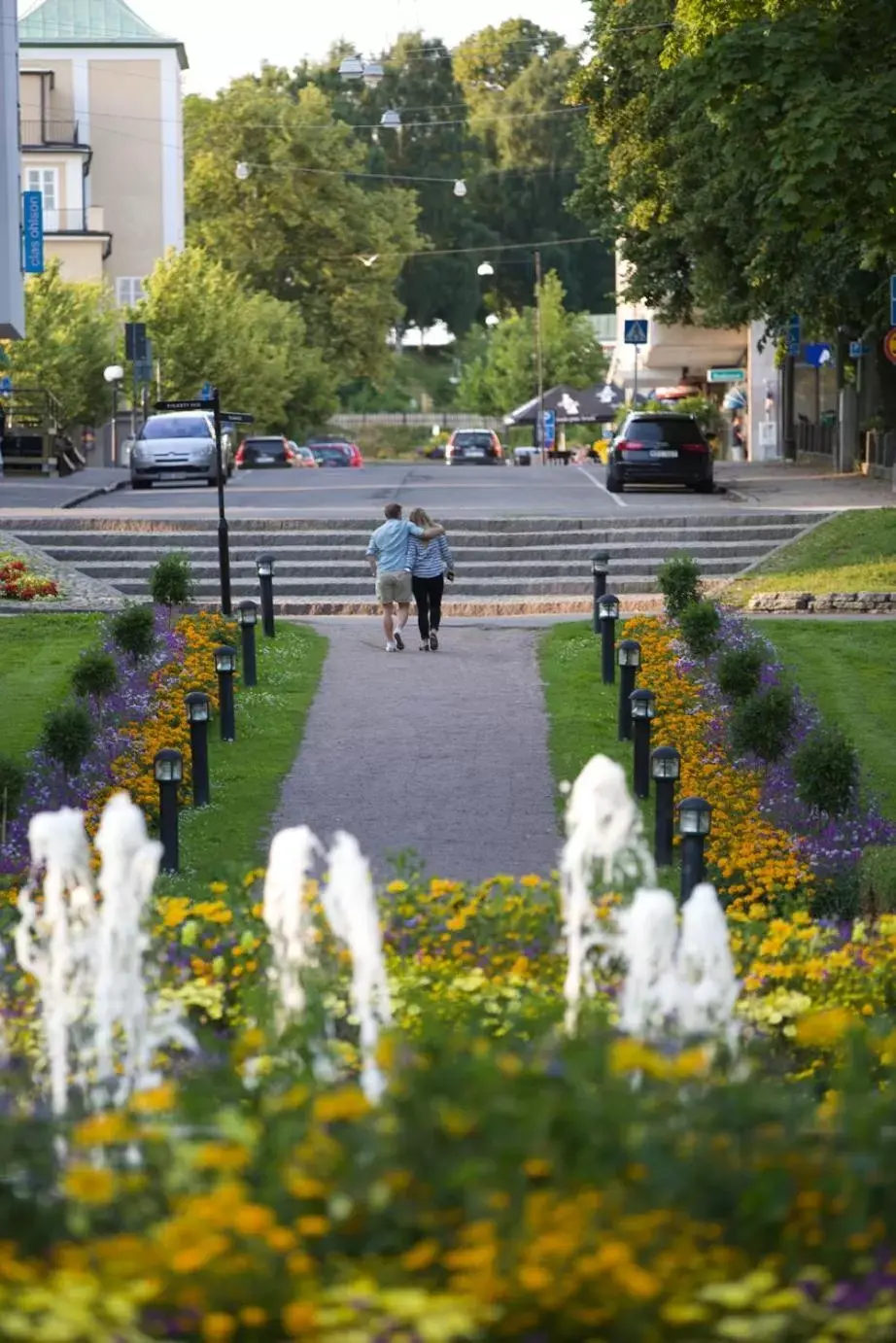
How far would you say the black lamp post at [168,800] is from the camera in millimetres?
13938

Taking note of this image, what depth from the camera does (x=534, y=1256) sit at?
4703mm

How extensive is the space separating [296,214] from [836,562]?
59936 mm

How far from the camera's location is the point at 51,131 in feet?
259

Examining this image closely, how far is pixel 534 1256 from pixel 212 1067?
10.1 feet

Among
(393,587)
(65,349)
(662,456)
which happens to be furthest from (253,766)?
(65,349)

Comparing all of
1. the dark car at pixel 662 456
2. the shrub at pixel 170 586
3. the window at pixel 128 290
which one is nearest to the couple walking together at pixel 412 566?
the shrub at pixel 170 586

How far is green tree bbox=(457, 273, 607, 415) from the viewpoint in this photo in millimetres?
102625

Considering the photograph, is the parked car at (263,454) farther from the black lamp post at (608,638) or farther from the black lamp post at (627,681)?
the black lamp post at (627,681)

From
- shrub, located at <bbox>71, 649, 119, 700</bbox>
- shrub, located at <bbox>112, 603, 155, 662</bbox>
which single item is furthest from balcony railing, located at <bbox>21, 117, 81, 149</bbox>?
shrub, located at <bbox>71, 649, 119, 700</bbox>

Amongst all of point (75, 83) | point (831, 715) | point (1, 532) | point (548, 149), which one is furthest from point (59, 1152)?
→ point (548, 149)

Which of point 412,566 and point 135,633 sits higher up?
point 412,566

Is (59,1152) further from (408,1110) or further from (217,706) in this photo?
(217,706)

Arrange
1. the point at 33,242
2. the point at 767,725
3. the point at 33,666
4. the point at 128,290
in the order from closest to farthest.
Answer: the point at 767,725
the point at 33,666
the point at 33,242
the point at 128,290

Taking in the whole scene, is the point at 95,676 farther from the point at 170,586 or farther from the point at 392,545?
the point at 392,545
